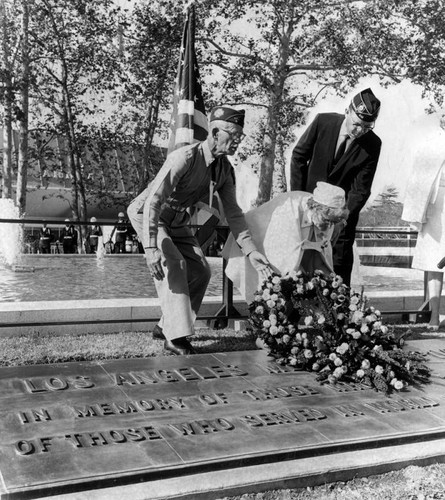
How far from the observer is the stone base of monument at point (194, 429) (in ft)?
9.57

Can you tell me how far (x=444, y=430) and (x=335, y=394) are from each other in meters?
0.69

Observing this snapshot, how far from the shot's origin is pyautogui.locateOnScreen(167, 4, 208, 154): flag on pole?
1155 centimetres

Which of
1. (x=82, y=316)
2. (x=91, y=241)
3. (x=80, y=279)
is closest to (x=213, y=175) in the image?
(x=82, y=316)

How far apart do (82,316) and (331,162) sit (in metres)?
2.66

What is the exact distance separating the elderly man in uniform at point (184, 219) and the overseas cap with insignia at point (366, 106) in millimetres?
1134

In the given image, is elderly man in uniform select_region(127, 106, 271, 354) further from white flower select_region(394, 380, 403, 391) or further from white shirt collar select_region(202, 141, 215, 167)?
white flower select_region(394, 380, 403, 391)

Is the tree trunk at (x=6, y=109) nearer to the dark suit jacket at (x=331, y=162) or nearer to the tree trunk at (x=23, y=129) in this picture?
the tree trunk at (x=23, y=129)

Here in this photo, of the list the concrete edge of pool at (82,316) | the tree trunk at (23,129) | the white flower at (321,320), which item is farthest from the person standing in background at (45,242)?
the white flower at (321,320)

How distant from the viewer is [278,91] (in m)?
20.5

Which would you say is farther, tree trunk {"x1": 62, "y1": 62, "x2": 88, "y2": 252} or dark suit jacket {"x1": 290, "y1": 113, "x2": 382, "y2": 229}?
tree trunk {"x1": 62, "y1": 62, "x2": 88, "y2": 252}

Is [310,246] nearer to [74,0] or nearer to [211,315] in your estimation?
[211,315]

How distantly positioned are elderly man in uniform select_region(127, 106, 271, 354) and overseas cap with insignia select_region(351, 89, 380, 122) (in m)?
1.13

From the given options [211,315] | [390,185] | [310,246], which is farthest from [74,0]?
[310,246]

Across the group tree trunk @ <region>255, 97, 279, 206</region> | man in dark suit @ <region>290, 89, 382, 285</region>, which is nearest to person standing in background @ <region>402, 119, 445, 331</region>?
man in dark suit @ <region>290, 89, 382, 285</region>
